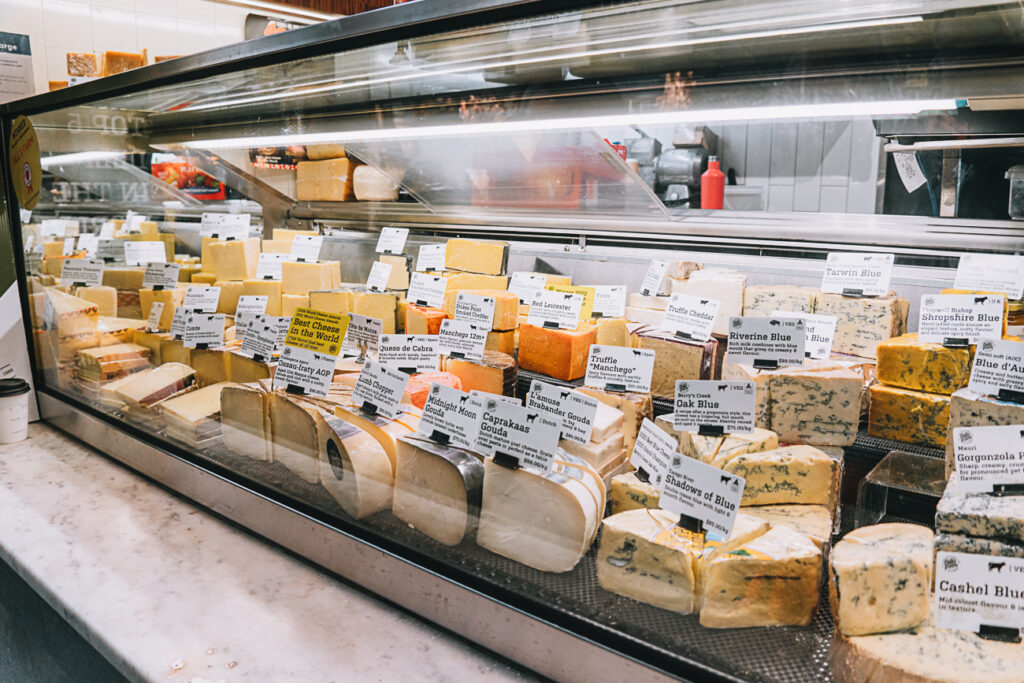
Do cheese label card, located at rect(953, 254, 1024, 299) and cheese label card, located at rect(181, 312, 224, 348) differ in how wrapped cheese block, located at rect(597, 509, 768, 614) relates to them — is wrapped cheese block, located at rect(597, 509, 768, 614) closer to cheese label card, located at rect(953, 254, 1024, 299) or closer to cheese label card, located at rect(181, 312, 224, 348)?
cheese label card, located at rect(953, 254, 1024, 299)

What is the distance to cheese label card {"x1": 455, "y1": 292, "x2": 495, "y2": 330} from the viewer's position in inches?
72.2

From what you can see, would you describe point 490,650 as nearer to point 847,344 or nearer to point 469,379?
point 469,379

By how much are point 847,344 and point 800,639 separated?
1.06 m

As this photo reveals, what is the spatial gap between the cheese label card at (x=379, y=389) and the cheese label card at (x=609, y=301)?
0.88 m

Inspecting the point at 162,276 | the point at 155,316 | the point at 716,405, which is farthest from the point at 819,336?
the point at 162,276

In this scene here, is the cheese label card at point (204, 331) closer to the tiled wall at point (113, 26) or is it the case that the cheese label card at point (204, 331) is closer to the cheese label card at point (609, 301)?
the cheese label card at point (609, 301)

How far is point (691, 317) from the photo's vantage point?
1723 mm

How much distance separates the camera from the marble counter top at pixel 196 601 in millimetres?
1120

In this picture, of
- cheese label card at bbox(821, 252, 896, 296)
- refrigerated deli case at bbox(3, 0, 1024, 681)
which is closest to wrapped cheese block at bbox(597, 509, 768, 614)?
refrigerated deli case at bbox(3, 0, 1024, 681)

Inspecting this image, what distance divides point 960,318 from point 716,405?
0.73m

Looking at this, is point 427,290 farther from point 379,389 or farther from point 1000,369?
point 1000,369

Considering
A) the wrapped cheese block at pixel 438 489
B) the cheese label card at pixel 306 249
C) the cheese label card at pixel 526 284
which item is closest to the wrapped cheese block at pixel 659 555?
the wrapped cheese block at pixel 438 489

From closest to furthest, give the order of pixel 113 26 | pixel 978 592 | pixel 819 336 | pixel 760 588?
pixel 978 592 → pixel 760 588 → pixel 819 336 → pixel 113 26

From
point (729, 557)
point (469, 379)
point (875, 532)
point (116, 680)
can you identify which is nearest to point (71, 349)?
point (116, 680)
